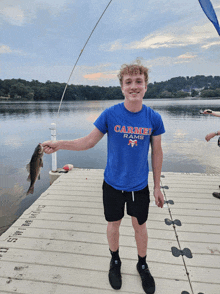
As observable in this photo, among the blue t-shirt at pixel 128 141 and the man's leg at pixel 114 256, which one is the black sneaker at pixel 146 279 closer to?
the man's leg at pixel 114 256

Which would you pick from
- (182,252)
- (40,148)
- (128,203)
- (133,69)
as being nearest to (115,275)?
(128,203)

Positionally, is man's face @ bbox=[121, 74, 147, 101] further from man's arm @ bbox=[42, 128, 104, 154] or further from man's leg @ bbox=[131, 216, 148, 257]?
man's leg @ bbox=[131, 216, 148, 257]

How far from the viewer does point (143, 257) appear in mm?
2049

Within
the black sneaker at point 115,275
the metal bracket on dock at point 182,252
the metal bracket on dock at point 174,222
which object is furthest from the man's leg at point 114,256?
the metal bracket on dock at point 174,222

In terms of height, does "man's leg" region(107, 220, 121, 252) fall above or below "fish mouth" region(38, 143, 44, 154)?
below

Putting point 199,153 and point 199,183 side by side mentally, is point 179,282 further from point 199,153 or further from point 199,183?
point 199,153

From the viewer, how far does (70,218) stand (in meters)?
3.23

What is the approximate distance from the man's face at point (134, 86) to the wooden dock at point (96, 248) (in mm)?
2031

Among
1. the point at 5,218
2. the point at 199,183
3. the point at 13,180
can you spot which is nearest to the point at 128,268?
the point at 199,183

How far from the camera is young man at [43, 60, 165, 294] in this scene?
172 centimetres

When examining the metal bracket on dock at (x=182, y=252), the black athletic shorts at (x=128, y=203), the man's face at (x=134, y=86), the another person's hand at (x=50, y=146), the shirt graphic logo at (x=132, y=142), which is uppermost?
the man's face at (x=134, y=86)

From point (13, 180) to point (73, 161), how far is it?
12.2ft

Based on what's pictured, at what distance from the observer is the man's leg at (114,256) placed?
1947 mm

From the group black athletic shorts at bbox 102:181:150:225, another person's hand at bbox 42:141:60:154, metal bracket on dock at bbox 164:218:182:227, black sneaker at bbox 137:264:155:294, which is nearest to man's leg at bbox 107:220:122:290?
black athletic shorts at bbox 102:181:150:225
